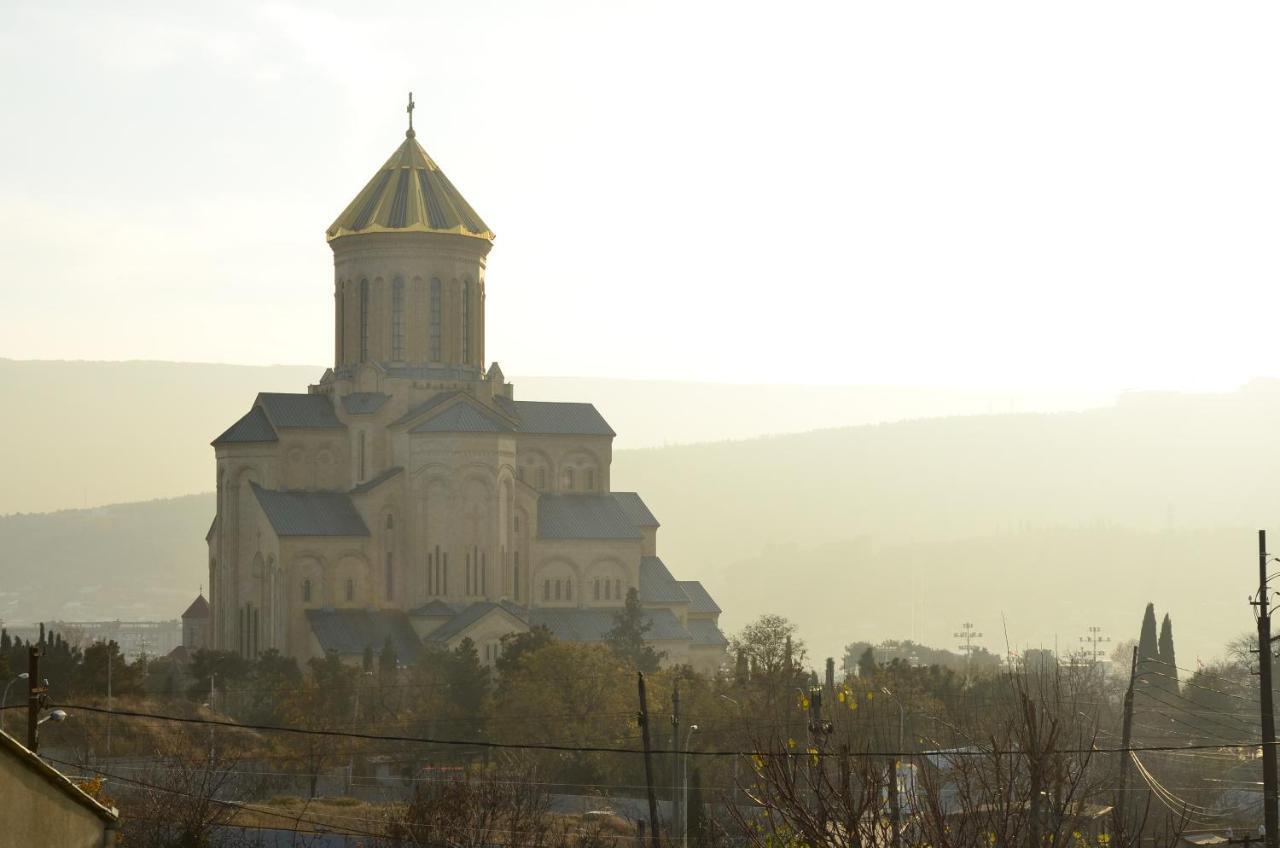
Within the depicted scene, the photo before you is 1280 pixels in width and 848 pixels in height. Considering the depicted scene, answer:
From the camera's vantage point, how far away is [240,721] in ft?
177

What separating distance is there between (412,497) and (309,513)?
3407 mm

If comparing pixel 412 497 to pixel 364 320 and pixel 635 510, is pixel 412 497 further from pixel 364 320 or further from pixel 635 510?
pixel 635 510

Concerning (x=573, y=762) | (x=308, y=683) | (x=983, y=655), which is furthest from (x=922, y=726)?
(x=983, y=655)

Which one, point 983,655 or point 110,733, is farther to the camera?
point 983,655

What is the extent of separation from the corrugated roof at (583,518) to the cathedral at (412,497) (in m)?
0.08

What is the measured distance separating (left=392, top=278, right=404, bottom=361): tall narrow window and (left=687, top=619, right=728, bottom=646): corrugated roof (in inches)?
565


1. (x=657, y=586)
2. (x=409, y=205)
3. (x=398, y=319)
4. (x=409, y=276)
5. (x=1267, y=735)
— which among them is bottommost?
(x=1267, y=735)

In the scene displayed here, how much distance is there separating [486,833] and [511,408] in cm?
3560

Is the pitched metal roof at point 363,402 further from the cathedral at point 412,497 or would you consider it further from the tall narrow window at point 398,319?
the tall narrow window at point 398,319

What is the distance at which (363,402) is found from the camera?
65750mm

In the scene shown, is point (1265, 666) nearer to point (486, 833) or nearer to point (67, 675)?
point (486, 833)

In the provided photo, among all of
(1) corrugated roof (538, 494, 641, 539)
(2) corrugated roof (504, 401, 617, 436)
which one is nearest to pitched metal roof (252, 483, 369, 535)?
(1) corrugated roof (538, 494, 641, 539)

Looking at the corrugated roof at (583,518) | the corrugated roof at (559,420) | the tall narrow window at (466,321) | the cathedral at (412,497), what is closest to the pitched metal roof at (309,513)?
the cathedral at (412,497)

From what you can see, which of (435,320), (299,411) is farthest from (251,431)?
(435,320)
